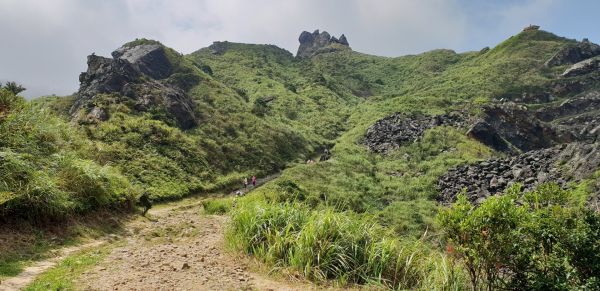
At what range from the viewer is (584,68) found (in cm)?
8588

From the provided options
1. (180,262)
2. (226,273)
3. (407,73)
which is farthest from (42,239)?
(407,73)

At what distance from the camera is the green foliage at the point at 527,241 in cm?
827

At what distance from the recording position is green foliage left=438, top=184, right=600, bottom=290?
8273mm

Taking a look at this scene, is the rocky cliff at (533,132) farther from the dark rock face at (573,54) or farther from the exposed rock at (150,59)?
the exposed rock at (150,59)

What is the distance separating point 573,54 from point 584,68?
1274 cm

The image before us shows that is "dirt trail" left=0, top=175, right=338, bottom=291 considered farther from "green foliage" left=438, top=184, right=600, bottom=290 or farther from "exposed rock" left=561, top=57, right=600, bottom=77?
"exposed rock" left=561, top=57, right=600, bottom=77

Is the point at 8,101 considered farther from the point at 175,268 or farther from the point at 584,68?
the point at 584,68

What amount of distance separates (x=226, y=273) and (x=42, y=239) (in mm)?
6480

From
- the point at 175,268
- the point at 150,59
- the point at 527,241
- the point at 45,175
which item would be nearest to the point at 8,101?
the point at 45,175

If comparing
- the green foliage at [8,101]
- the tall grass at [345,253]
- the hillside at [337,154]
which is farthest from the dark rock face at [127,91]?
the tall grass at [345,253]

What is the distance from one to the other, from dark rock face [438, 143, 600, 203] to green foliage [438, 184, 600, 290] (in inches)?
919

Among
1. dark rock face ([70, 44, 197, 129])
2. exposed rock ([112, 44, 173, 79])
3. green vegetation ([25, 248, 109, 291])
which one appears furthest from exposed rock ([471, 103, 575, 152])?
exposed rock ([112, 44, 173, 79])

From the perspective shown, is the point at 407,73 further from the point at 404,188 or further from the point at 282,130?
the point at 404,188

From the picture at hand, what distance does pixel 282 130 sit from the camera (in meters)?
62.1
